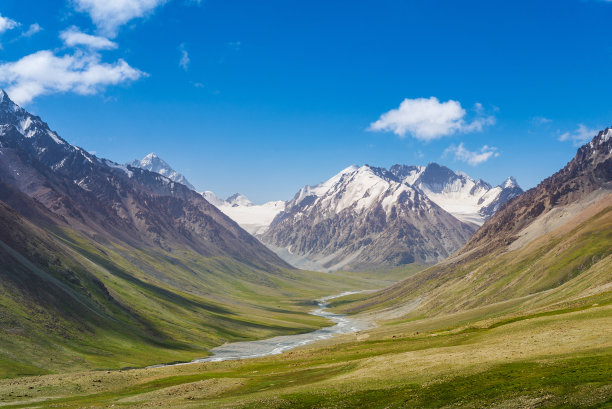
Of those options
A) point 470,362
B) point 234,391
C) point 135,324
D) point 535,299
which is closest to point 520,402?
point 470,362

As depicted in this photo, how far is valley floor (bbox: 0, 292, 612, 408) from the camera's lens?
1614 inches

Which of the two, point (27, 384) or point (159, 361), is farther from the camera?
point (159, 361)

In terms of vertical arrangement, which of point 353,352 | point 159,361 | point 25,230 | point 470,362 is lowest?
point 159,361

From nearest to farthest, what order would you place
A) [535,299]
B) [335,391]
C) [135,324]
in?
[335,391]
[535,299]
[135,324]

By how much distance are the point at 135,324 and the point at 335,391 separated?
Result: 143 metres

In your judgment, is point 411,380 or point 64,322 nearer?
point 411,380

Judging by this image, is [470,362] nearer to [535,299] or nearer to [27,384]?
[27,384]

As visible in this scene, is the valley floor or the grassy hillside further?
the grassy hillside

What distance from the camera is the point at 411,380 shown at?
51406mm

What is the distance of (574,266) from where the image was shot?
196750 mm

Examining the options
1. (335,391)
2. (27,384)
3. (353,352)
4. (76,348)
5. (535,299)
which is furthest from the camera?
(535,299)

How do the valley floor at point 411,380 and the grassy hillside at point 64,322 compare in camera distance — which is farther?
the grassy hillside at point 64,322

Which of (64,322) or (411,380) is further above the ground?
(411,380)

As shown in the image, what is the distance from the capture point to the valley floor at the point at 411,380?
4100cm
